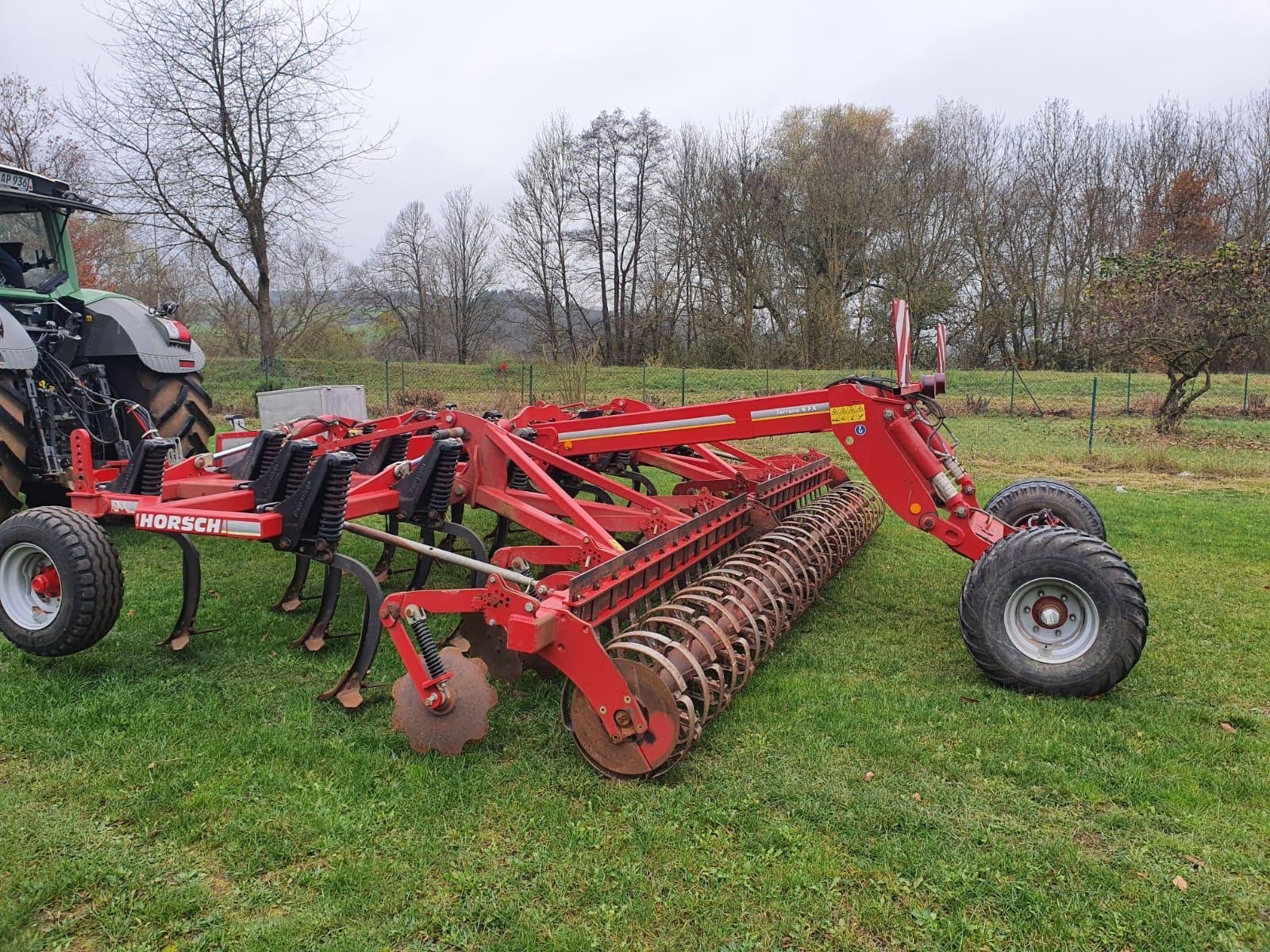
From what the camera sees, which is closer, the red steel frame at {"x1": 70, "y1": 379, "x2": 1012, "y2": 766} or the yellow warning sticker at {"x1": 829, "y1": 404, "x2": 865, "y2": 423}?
the red steel frame at {"x1": 70, "y1": 379, "x2": 1012, "y2": 766}

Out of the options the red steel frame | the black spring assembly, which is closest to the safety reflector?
the red steel frame

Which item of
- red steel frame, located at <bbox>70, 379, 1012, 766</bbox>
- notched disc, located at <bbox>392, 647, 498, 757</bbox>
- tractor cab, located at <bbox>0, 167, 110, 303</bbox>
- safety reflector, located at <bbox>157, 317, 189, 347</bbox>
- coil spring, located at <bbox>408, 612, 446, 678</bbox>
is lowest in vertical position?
notched disc, located at <bbox>392, 647, 498, 757</bbox>

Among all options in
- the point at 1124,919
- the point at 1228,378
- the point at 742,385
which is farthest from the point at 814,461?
the point at 1228,378

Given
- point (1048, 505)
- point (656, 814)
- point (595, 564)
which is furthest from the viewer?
point (1048, 505)

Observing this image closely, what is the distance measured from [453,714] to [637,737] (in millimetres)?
769

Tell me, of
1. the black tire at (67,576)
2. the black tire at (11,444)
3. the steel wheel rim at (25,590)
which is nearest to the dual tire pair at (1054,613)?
the black tire at (67,576)

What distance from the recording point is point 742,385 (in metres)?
24.0

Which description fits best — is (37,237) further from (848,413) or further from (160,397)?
(848,413)

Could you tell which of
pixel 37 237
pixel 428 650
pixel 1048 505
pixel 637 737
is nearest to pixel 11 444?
pixel 37 237

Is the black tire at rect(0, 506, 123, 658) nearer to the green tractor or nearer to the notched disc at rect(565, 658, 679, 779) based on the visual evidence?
the green tractor

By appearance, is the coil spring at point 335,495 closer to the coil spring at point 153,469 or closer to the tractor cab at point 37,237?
the coil spring at point 153,469

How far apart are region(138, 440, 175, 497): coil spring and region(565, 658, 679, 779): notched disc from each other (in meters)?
2.74

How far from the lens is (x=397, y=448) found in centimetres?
554

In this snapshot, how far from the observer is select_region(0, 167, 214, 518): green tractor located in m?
6.23
